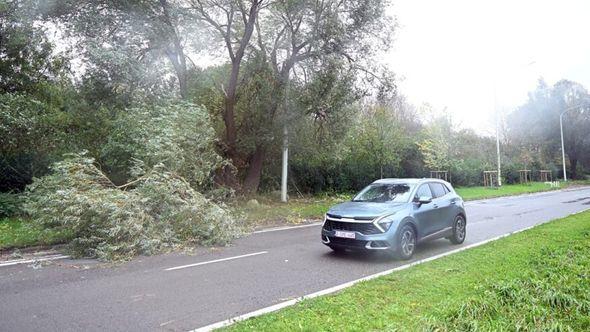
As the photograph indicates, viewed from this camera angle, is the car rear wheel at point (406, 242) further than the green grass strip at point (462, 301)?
Yes

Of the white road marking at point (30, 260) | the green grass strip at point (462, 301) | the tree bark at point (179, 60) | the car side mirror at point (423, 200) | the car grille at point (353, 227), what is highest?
the tree bark at point (179, 60)

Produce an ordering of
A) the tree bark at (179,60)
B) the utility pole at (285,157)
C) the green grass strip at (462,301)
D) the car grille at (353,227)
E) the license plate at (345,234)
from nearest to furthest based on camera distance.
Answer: the green grass strip at (462,301) → the car grille at (353,227) → the license plate at (345,234) → the tree bark at (179,60) → the utility pole at (285,157)

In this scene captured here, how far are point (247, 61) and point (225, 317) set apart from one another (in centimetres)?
1531

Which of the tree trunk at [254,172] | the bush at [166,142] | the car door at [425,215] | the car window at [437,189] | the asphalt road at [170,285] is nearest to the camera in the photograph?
the asphalt road at [170,285]

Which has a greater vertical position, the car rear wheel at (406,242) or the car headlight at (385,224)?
the car headlight at (385,224)

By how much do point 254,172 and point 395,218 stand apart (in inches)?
493

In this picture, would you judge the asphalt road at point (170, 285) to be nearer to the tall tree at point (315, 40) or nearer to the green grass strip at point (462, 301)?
the green grass strip at point (462, 301)

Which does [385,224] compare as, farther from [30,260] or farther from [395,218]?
[30,260]

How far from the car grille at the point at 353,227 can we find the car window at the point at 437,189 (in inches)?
98.9

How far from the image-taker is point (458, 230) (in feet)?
32.8

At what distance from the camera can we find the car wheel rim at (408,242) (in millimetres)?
8094

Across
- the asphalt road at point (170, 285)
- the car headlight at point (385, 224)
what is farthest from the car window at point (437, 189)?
the car headlight at point (385, 224)

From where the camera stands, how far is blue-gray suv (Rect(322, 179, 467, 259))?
7770 millimetres

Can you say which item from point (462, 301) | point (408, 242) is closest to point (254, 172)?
point (408, 242)
